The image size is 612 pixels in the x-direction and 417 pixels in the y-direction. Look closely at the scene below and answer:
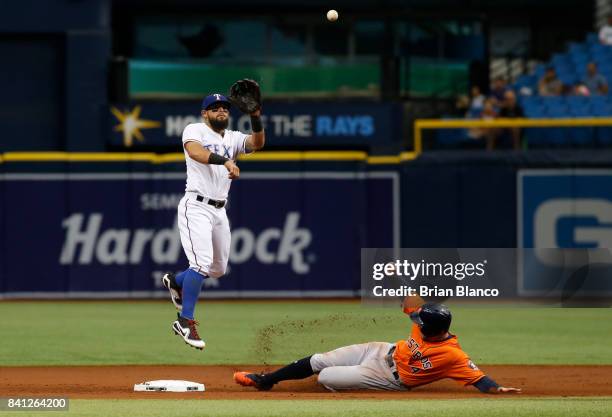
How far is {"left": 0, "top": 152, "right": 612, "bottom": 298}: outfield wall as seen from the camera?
1906 cm

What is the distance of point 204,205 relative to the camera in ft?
36.0

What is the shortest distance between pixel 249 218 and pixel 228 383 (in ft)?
26.9

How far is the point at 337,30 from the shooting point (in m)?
24.2

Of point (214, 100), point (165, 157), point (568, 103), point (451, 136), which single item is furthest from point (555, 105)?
point (214, 100)

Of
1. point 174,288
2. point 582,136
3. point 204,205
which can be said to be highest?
point 582,136

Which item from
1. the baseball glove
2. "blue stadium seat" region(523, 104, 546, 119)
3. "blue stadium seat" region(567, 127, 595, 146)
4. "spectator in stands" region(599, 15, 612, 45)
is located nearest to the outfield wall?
A: "blue stadium seat" region(567, 127, 595, 146)

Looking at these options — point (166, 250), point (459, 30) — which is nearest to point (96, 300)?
point (166, 250)

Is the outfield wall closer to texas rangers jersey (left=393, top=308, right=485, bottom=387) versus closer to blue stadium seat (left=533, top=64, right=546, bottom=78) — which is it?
blue stadium seat (left=533, top=64, right=546, bottom=78)

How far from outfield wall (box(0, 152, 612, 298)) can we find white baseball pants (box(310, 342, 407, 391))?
870 centimetres

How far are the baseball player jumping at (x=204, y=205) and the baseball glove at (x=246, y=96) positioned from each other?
128 millimetres

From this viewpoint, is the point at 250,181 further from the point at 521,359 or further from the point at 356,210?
the point at 521,359

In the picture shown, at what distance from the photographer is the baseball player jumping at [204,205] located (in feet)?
34.8

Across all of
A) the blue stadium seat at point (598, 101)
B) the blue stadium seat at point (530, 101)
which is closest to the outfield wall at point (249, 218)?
the blue stadium seat at point (598, 101)

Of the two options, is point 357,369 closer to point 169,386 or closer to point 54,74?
point 169,386
